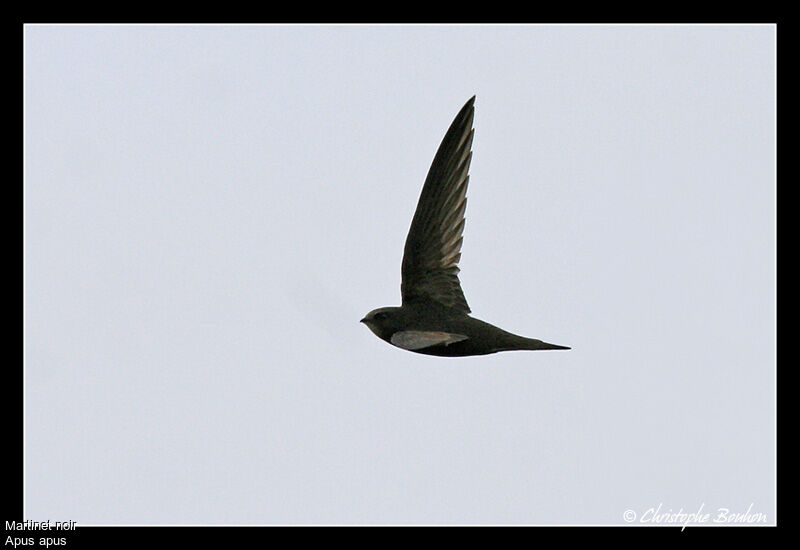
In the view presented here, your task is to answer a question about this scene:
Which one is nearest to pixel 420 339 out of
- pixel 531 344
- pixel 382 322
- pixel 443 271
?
pixel 382 322

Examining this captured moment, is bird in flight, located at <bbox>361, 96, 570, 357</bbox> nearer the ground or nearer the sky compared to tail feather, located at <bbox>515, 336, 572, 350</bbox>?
nearer the sky

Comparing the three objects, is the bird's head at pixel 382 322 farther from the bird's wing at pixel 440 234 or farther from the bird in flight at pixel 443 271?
the bird's wing at pixel 440 234

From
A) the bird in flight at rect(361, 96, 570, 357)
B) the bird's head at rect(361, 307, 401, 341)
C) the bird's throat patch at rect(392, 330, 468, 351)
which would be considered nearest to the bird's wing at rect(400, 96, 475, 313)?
the bird in flight at rect(361, 96, 570, 357)

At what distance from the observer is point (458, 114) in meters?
→ 6.64

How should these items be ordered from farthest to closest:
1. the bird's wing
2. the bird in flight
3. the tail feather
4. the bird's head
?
the bird's wing → the bird's head → the bird in flight → the tail feather

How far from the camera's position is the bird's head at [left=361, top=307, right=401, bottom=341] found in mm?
6586

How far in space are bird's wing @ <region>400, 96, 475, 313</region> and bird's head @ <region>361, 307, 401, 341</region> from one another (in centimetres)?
30

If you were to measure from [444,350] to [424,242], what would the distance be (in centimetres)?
88

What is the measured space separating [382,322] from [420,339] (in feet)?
2.20

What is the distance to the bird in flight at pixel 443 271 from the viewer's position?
645 cm

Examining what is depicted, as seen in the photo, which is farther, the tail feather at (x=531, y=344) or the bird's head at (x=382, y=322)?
A: the bird's head at (x=382, y=322)

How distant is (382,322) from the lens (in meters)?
6.59

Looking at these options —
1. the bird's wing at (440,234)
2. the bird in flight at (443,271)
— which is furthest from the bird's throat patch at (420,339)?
the bird's wing at (440,234)

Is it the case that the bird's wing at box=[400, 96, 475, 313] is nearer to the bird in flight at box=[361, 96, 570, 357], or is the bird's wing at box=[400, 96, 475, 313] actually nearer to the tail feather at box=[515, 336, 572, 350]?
the bird in flight at box=[361, 96, 570, 357]
